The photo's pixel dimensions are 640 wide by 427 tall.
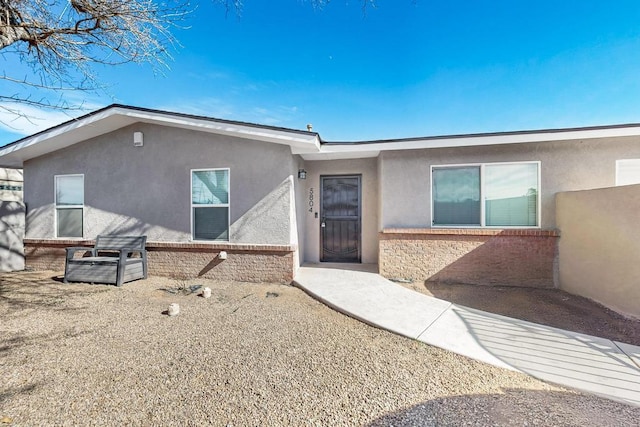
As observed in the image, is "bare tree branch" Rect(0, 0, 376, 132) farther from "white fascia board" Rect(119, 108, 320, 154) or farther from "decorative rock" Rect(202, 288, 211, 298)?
"decorative rock" Rect(202, 288, 211, 298)

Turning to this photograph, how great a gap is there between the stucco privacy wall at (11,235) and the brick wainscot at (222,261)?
72.6 inches

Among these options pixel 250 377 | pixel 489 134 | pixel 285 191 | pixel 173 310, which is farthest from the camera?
pixel 285 191

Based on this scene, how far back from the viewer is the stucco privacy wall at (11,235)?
23.3 feet

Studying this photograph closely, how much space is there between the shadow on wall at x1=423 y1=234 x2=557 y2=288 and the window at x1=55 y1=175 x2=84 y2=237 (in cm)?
939

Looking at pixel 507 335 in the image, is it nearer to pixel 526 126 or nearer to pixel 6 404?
pixel 526 126

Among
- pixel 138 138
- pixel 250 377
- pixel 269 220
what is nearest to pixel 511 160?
pixel 269 220

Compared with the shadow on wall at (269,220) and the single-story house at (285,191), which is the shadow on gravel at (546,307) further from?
the shadow on wall at (269,220)

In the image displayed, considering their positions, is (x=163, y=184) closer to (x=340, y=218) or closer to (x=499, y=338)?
(x=340, y=218)

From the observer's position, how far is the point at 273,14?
5.91 meters

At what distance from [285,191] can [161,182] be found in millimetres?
3275

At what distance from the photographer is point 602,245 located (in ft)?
15.1

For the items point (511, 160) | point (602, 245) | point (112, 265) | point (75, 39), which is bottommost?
point (112, 265)

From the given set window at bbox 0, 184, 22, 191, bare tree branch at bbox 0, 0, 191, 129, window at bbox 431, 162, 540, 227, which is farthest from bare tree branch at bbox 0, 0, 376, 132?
window at bbox 0, 184, 22, 191

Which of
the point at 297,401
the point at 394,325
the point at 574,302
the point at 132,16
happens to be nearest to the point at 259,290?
the point at 394,325
